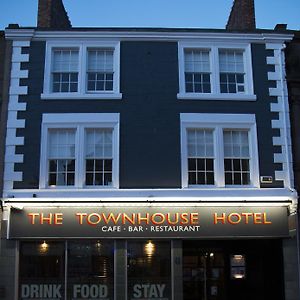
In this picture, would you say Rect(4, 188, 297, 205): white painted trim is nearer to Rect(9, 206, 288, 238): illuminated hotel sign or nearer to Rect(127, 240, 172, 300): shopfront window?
Rect(9, 206, 288, 238): illuminated hotel sign

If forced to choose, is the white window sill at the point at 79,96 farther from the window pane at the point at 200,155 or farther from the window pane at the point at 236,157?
the window pane at the point at 236,157

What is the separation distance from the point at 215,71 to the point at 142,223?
5231 mm

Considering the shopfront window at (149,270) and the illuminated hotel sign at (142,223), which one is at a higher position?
the illuminated hotel sign at (142,223)

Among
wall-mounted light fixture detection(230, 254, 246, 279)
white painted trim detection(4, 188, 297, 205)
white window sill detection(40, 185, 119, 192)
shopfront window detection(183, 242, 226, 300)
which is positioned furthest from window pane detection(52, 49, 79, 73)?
wall-mounted light fixture detection(230, 254, 246, 279)

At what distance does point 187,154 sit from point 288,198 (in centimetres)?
318

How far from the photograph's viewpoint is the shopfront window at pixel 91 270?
14.1m

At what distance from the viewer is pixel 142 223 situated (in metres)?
14.2

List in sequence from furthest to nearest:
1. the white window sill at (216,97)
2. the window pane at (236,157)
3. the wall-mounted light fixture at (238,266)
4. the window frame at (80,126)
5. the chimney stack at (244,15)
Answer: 1. the wall-mounted light fixture at (238,266)
2. the chimney stack at (244,15)
3. the white window sill at (216,97)
4. the window pane at (236,157)
5. the window frame at (80,126)

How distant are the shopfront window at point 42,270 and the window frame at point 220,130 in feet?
14.6

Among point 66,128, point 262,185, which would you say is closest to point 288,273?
point 262,185

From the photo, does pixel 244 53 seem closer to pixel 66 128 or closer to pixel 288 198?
pixel 288 198

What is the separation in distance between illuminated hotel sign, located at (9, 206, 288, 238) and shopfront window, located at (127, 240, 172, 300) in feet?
1.38

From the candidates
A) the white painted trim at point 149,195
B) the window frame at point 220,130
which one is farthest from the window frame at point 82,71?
the white painted trim at point 149,195

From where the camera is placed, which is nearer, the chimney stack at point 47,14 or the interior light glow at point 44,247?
the interior light glow at point 44,247
